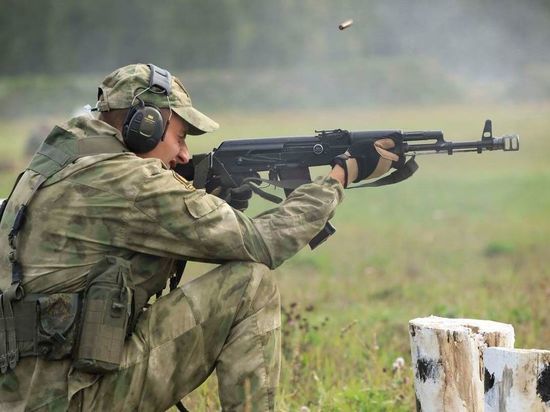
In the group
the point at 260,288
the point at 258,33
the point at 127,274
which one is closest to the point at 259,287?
the point at 260,288

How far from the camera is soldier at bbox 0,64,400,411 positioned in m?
4.64

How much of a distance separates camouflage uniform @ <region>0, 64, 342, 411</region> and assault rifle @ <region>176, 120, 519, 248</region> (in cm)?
54

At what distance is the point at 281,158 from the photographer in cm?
552

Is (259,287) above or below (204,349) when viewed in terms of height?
above

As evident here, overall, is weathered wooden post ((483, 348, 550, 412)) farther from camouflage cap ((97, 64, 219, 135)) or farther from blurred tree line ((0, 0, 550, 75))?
blurred tree line ((0, 0, 550, 75))

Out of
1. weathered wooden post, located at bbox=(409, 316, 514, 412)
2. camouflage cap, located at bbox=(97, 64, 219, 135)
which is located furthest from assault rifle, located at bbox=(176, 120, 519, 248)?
weathered wooden post, located at bbox=(409, 316, 514, 412)

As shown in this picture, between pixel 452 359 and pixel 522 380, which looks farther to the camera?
pixel 452 359

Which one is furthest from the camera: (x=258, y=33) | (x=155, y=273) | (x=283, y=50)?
(x=258, y=33)

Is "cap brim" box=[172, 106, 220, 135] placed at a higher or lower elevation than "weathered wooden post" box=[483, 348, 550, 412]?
higher

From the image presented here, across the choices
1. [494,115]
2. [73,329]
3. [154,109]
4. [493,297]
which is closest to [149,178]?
[154,109]

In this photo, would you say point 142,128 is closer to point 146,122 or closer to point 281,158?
point 146,122

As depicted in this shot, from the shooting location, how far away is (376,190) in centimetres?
1956

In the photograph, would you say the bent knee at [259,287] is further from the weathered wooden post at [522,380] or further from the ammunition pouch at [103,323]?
the weathered wooden post at [522,380]

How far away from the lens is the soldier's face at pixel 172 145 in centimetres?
507
